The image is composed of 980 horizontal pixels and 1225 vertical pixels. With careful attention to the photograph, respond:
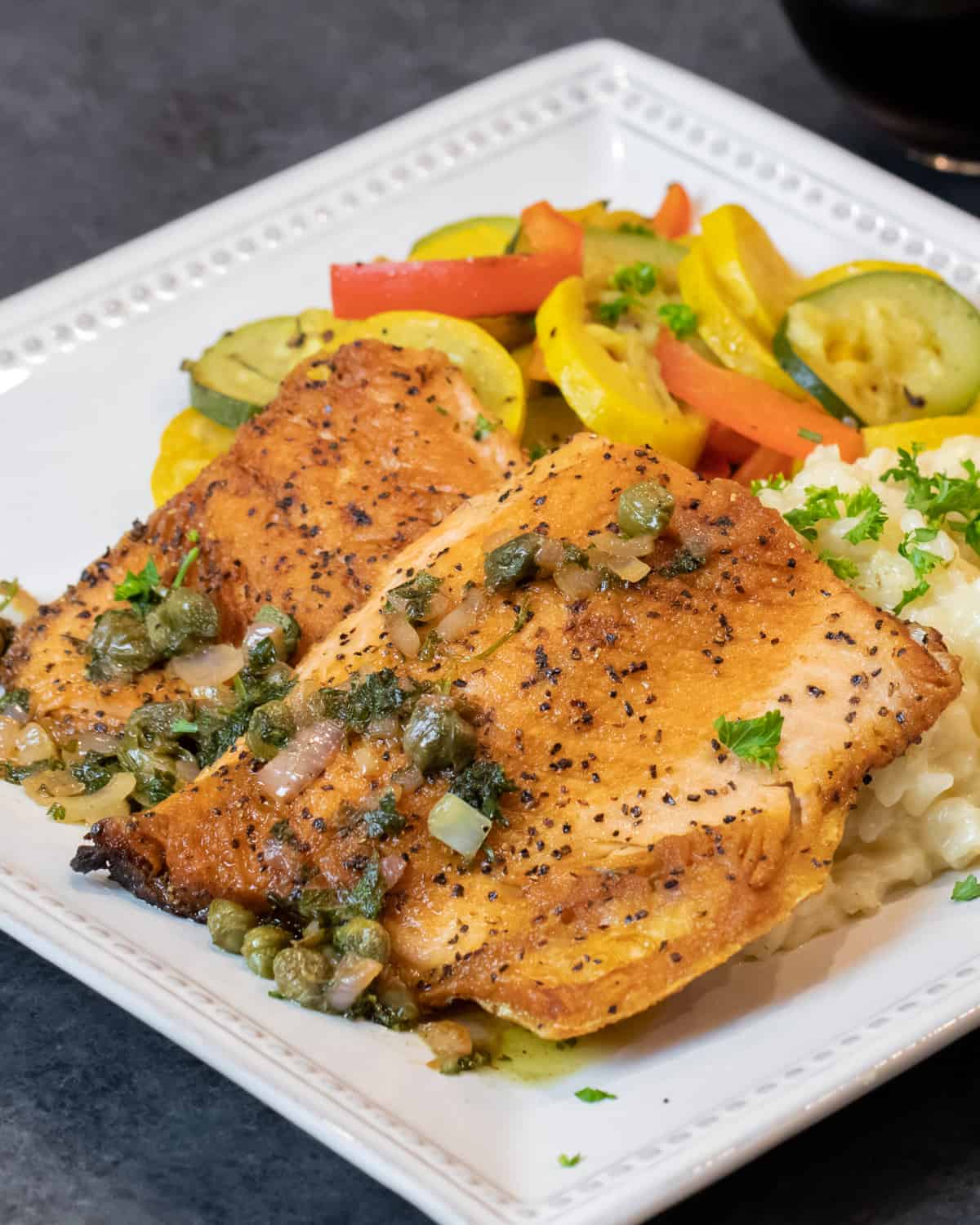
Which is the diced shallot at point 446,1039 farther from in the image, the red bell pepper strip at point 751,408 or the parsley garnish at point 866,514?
the red bell pepper strip at point 751,408

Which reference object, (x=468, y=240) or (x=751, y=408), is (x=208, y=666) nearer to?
(x=751, y=408)

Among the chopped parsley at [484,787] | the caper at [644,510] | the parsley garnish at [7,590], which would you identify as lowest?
the parsley garnish at [7,590]

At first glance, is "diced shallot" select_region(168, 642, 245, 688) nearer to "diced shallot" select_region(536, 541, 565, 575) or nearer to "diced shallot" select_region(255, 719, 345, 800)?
"diced shallot" select_region(255, 719, 345, 800)

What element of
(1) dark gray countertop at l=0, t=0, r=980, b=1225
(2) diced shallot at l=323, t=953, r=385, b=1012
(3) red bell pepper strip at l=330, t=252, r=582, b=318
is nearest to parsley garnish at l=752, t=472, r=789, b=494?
(3) red bell pepper strip at l=330, t=252, r=582, b=318

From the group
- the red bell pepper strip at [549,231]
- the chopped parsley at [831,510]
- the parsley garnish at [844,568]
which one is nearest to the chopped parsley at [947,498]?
the chopped parsley at [831,510]

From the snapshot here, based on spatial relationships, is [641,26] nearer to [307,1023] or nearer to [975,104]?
[975,104]

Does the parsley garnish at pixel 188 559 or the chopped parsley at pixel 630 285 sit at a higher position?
the chopped parsley at pixel 630 285
